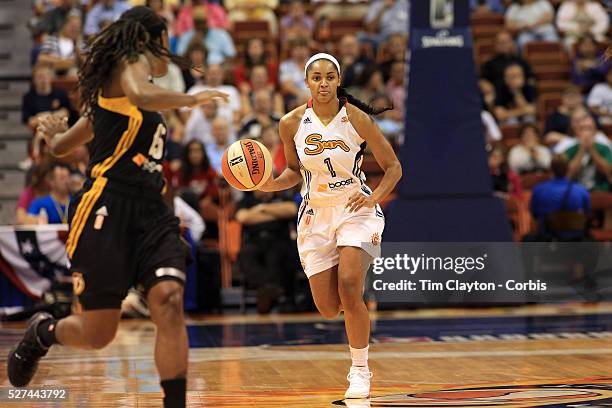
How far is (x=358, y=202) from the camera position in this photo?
271 inches

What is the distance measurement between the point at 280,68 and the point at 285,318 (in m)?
5.55

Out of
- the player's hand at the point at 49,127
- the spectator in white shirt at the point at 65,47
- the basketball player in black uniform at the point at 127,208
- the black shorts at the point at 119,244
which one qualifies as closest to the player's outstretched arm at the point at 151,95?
the basketball player in black uniform at the point at 127,208

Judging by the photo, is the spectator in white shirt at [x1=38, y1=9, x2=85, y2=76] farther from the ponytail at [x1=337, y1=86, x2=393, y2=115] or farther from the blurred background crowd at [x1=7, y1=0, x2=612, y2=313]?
the ponytail at [x1=337, y1=86, x2=393, y2=115]

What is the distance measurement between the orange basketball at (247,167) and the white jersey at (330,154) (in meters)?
0.24

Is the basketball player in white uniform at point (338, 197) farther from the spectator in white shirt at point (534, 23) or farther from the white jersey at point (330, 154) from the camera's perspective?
the spectator in white shirt at point (534, 23)

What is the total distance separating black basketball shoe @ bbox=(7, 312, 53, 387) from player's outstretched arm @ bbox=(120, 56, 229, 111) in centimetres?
145

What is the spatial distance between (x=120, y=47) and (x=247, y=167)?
171 centimetres

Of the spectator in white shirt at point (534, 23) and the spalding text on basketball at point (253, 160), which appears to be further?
the spectator in white shirt at point (534, 23)

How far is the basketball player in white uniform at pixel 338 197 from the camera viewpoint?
6.86m

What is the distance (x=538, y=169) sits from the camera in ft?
48.7

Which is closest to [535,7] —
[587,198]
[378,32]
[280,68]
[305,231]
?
[378,32]

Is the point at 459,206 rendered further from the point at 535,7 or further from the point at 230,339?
the point at 535,7

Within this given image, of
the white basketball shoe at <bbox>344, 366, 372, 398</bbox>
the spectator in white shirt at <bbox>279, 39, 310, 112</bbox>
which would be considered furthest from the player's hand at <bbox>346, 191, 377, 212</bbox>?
the spectator in white shirt at <bbox>279, 39, 310, 112</bbox>

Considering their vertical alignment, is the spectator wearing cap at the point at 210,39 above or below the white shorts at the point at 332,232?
above
